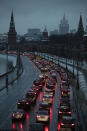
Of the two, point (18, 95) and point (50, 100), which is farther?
point (18, 95)

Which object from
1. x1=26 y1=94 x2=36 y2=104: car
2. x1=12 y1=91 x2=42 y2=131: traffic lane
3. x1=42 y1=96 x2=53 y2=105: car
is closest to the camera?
x1=12 y1=91 x2=42 y2=131: traffic lane

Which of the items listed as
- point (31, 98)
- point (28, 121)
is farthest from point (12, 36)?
point (28, 121)

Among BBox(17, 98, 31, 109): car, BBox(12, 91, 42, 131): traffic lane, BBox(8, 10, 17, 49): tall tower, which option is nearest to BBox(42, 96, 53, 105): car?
BBox(12, 91, 42, 131): traffic lane

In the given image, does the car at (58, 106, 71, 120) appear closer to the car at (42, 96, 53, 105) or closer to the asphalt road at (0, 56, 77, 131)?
the asphalt road at (0, 56, 77, 131)

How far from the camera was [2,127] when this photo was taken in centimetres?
1900

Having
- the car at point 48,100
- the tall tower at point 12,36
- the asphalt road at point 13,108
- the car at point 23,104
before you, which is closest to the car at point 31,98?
the asphalt road at point 13,108

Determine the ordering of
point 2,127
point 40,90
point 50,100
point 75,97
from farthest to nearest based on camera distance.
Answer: point 40,90 → point 75,97 → point 50,100 → point 2,127

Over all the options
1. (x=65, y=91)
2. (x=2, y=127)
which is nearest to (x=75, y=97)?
(x=65, y=91)

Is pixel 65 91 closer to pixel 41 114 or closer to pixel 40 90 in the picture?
pixel 40 90

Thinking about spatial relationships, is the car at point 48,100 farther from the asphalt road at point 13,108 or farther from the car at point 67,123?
the car at point 67,123

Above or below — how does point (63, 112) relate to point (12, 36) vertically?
below

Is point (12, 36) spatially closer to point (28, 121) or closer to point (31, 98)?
point (31, 98)

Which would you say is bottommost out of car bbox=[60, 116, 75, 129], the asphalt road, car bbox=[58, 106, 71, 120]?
the asphalt road

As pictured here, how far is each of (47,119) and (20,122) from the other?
1.82 m
